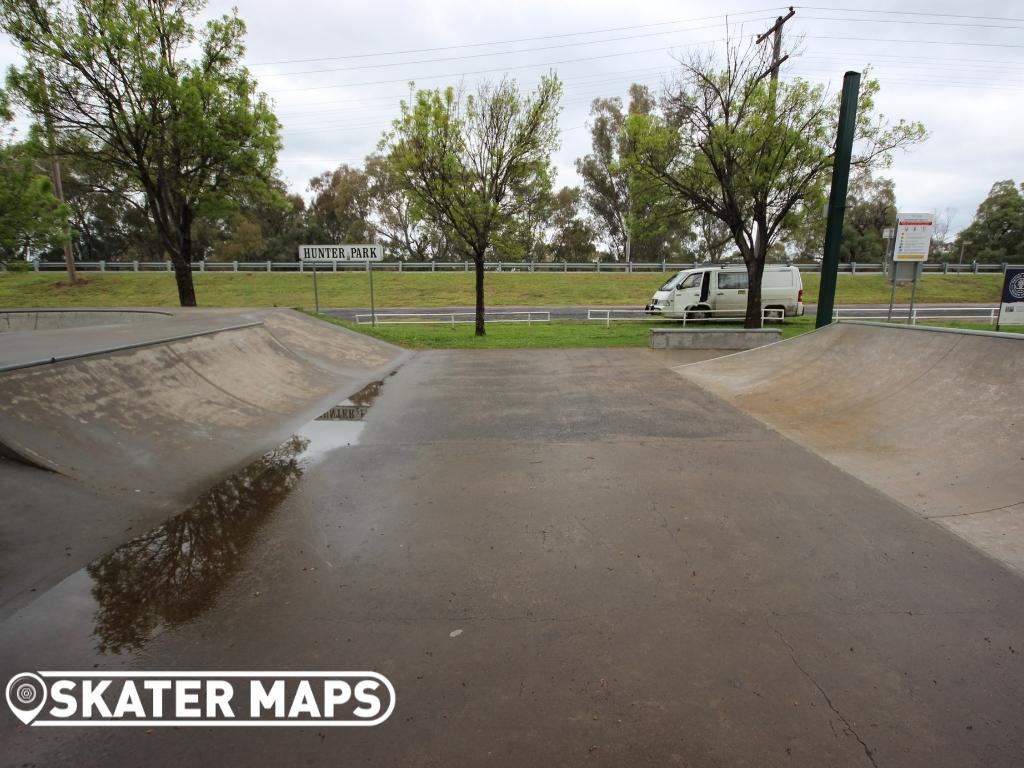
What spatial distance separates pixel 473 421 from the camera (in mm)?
6945

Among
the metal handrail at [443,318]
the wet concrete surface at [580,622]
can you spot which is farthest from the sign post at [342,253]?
the wet concrete surface at [580,622]

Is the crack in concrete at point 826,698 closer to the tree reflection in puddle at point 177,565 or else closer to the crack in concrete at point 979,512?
the crack in concrete at point 979,512

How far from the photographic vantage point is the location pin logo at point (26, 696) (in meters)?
2.13

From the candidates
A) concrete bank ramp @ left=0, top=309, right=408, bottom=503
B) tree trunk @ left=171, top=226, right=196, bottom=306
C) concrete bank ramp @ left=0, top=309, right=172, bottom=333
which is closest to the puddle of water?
concrete bank ramp @ left=0, top=309, right=408, bottom=503

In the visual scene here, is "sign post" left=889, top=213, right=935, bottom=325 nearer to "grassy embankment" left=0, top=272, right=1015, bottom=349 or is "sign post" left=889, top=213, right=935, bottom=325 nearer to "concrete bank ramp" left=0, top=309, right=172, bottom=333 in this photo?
"grassy embankment" left=0, top=272, right=1015, bottom=349

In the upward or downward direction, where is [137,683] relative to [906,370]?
downward

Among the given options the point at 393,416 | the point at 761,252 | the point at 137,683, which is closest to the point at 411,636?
the point at 137,683

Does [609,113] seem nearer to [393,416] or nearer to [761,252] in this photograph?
[761,252]

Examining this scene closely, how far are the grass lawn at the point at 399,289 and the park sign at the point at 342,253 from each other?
12.1 metres

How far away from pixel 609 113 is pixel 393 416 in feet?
188

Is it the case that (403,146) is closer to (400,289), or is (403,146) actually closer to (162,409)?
(162,409)

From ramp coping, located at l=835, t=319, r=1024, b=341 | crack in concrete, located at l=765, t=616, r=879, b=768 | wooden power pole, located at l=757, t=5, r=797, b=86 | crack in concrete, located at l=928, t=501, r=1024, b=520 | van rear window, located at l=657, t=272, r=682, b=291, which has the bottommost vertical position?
crack in concrete, located at l=765, t=616, r=879, b=768

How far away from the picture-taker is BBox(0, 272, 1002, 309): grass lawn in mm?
29953

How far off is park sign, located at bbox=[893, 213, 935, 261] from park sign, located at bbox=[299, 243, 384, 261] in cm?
1458
